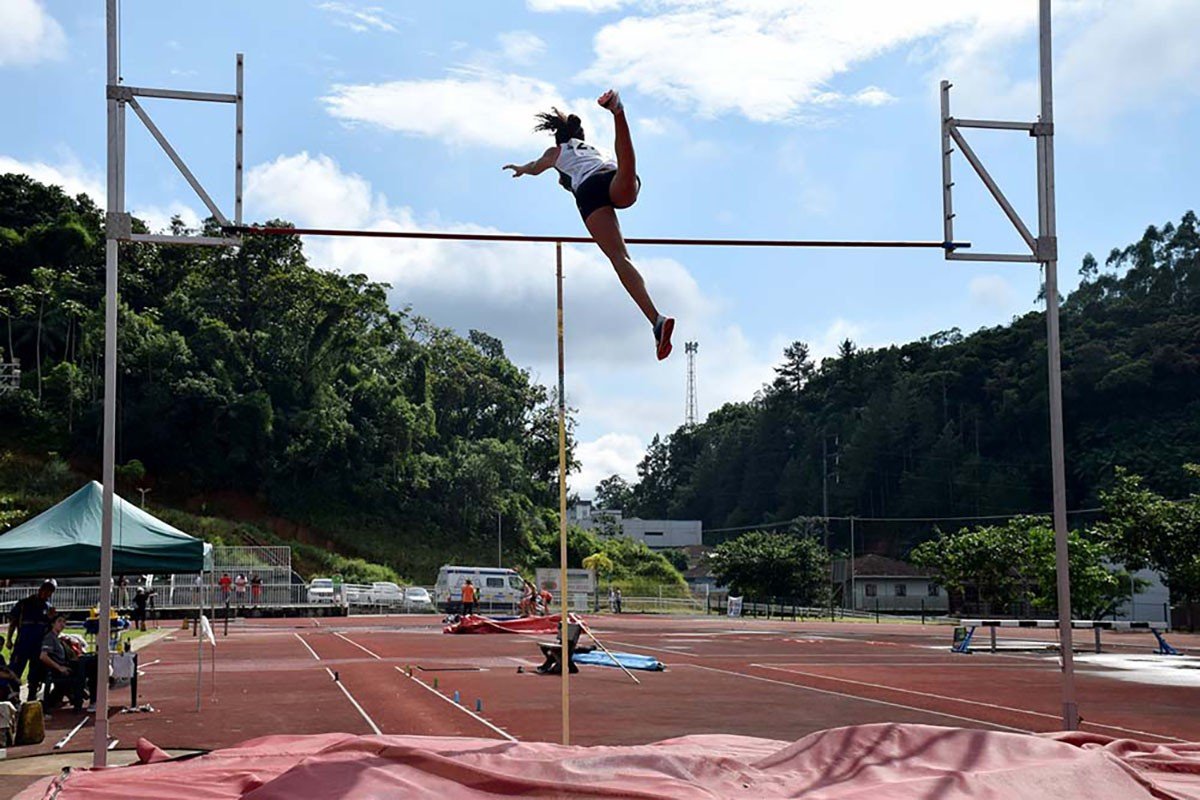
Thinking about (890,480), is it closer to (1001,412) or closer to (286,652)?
(1001,412)

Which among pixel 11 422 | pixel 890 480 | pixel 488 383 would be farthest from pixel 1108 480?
pixel 11 422

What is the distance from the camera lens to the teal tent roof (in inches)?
430

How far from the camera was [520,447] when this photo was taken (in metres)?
70.9

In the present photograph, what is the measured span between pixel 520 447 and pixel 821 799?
6561 centimetres

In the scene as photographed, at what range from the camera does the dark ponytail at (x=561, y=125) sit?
746 cm

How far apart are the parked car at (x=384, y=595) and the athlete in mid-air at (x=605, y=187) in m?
38.5

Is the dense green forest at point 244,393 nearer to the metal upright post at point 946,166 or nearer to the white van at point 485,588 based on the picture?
the white van at point 485,588

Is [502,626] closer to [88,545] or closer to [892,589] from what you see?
[88,545]

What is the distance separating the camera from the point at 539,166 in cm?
767

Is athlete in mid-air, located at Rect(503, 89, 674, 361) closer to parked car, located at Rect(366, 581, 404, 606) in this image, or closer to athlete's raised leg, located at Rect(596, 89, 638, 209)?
athlete's raised leg, located at Rect(596, 89, 638, 209)

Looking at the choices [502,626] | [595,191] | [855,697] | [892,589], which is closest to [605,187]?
[595,191]

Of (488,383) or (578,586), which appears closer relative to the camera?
(578,586)

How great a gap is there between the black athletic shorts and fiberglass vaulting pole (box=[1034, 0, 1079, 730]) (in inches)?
134

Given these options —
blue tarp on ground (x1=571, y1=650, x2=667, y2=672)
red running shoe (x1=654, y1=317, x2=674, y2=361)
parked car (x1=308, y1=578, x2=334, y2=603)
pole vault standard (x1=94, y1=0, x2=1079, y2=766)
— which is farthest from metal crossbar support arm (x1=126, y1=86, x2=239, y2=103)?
parked car (x1=308, y1=578, x2=334, y2=603)
